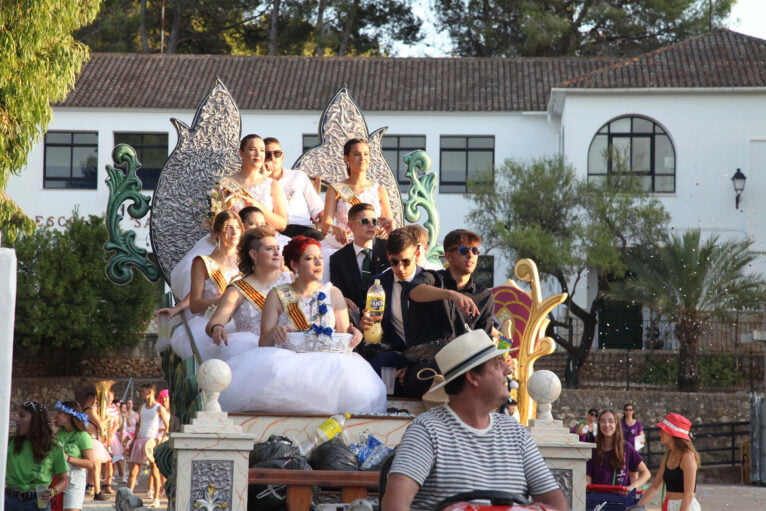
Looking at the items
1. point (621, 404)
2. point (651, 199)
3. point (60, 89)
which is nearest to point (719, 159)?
point (651, 199)

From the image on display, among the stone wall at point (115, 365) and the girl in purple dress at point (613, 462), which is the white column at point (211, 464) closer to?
the girl in purple dress at point (613, 462)

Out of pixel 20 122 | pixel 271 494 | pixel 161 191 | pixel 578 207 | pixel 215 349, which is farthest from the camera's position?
pixel 578 207

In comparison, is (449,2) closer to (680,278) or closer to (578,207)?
(578,207)

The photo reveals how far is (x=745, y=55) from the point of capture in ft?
132

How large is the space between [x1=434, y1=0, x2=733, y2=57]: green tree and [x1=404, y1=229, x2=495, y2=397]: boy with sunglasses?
40.0 meters

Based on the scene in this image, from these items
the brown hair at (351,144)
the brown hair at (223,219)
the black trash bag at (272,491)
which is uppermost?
the brown hair at (351,144)

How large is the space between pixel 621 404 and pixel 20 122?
18723 mm

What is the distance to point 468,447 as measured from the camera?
493cm

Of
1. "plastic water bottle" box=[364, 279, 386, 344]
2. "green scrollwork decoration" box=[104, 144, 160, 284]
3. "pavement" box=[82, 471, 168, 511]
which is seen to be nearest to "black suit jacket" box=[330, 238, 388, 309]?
"plastic water bottle" box=[364, 279, 386, 344]

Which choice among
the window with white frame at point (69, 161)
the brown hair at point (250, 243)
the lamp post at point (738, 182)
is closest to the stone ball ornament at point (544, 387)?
the brown hair at point (250, 243)

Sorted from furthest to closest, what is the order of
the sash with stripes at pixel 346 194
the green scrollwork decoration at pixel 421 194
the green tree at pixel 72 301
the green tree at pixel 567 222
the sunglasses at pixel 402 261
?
1. the green tree at pixel 72 301
2. the green tree at pixel 567 222
3. the green scrollwork decoration at pixel 421 194
4. the sash with stripes at pixel 346 194
5. the sunglasses at pixel 402 261

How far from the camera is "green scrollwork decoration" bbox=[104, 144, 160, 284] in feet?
38.6

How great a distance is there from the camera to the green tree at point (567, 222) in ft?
111

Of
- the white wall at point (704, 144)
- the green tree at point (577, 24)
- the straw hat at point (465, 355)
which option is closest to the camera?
the straw hat at point (465, 355)
